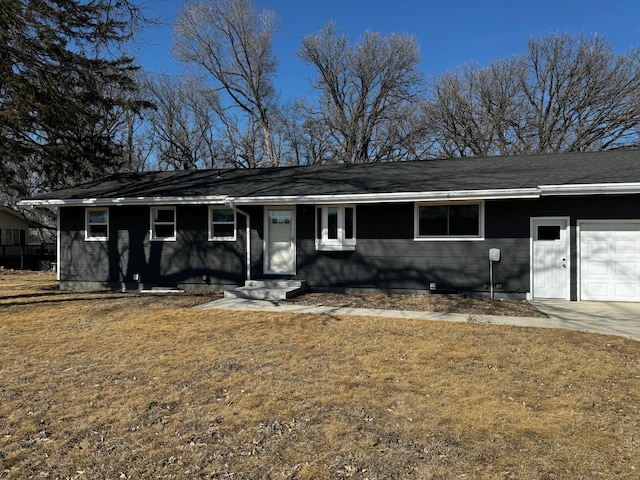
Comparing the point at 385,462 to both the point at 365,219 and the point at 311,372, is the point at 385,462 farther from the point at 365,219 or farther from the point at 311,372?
the point at 365,219

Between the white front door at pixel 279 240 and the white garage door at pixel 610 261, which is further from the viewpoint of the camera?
the white front door at pixel 279 240

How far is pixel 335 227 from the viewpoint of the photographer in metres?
10.7

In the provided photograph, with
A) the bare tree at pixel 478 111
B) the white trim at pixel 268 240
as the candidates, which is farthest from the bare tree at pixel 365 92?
the white trim at pixel 268 240

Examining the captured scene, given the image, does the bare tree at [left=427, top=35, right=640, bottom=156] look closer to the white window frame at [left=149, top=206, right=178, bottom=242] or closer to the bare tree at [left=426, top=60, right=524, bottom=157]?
the bare tree at [left=426, top=60, right=524, bottom=157]

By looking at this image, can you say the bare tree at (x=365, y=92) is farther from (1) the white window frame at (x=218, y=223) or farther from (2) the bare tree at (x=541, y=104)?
(1) the white window frame at (x=218, y=223)

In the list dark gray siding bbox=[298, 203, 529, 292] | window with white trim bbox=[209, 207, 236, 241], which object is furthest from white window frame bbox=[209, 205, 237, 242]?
dark gray siding bbox=[298, 203, 529, 292]

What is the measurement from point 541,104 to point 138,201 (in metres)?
23.4

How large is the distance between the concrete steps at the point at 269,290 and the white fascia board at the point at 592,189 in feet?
20.3

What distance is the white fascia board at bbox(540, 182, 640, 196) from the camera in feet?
27.5

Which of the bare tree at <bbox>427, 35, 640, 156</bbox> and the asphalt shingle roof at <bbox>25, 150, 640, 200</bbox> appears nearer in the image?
the asphalt shingle roof at <bbox>25, 150, 640, 200</bbox>

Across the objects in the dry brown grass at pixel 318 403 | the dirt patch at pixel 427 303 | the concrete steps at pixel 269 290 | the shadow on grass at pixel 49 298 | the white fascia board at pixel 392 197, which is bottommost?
the dry brown grass at pixel 318 403

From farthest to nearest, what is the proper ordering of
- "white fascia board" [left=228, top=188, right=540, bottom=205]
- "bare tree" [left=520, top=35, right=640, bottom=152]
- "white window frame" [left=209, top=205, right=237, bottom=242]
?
1. "bare tree" [left=520, top=35, right=640, bottom=152]
2. "white window frame" [left=209, top=205, right=237, bottom=242]
3. "white fascia board" [left=228, top=188, right=540, bottom=205]

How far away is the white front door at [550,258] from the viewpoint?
9.30m

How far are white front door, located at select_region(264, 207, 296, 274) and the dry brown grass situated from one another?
449 cm
